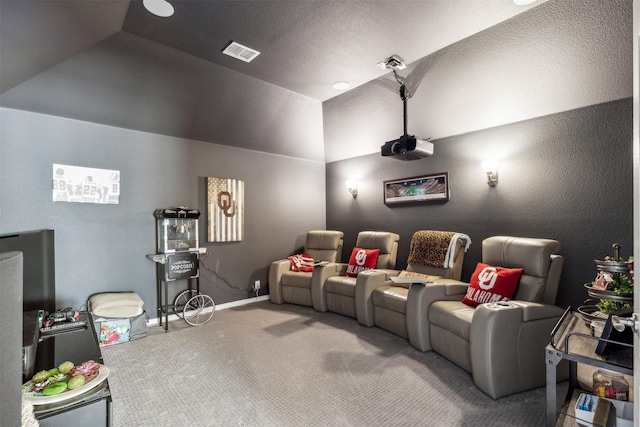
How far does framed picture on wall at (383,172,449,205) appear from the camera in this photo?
377cm

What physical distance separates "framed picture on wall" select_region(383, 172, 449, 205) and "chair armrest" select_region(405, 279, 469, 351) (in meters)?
1.29

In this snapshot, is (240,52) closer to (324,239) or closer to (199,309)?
(324,239)

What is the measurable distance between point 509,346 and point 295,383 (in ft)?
5.13

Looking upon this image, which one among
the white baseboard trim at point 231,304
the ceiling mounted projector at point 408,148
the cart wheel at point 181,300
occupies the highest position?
the ceiling mounted projector at point 408,148

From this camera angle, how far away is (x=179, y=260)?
11.6 feet

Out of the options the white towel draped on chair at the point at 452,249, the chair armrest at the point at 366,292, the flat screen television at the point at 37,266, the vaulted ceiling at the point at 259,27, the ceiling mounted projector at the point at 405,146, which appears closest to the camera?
the vaulted ceiling at the point at 259,27

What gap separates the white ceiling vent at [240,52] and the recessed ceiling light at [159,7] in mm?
543

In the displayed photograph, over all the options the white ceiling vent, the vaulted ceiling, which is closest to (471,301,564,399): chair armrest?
the vaulted ceiling

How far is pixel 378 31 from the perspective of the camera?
2.54 m

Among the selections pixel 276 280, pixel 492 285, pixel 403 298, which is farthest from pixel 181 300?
pixel 492 285

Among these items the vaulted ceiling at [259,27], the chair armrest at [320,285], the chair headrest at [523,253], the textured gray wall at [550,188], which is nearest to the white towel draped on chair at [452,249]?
the textured gray wall at [550,188]

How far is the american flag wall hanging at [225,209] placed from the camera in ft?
13.5

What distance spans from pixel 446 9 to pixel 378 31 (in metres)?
0.54

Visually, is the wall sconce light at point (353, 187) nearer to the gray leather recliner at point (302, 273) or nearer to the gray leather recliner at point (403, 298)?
the gray leather recliner at point (302, 273)
